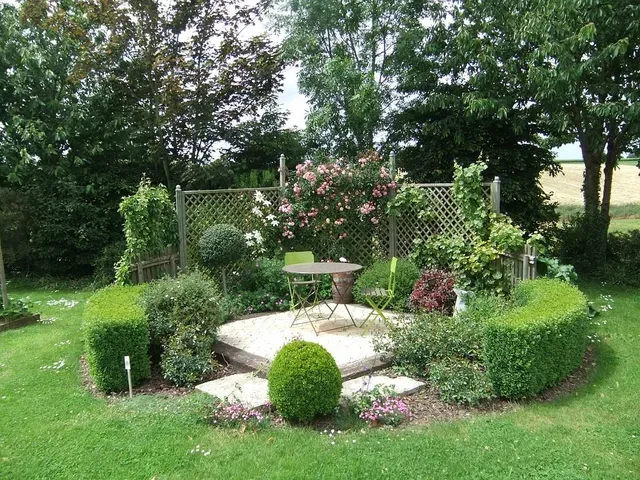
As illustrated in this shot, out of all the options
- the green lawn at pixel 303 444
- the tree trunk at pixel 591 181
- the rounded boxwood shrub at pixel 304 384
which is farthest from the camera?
the tree trunk at pixel 591 181

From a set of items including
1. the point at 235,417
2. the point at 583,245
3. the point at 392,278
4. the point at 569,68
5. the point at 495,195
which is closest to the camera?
the point at 235,417

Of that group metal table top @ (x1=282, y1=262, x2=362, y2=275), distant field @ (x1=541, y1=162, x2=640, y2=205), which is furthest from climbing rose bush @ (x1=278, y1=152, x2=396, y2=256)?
distant field @ (x1=541, y1=162, x2=640, y2=205)

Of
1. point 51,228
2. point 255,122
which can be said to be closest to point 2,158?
point 51,228

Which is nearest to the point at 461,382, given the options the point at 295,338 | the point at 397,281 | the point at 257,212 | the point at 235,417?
the point at 235,417

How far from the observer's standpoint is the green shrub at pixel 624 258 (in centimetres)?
758

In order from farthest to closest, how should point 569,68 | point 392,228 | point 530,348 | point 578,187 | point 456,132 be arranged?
point 578,187
point 456,132
point 392,228
point 569,68
point 530,348

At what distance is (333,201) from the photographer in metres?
7.16

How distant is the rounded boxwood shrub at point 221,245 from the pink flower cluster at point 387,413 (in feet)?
11.4

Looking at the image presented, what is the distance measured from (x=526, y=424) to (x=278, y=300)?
395cm

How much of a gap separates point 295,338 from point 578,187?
55.7ft

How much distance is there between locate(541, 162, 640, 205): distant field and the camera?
1858 cm

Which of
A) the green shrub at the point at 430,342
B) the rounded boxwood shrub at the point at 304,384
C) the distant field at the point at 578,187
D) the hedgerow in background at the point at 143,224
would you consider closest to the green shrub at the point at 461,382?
the green shrub at the point at 430,342

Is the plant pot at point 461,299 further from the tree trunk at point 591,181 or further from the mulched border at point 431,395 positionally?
the tree trunk at point 591,181

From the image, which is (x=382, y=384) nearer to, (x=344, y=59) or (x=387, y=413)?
(x=387, y=413)
